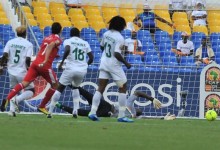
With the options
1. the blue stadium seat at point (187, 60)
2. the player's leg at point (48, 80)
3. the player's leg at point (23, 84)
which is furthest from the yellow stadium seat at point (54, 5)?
the player's leg at point (23, 84)

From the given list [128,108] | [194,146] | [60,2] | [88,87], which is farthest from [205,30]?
[194,146]

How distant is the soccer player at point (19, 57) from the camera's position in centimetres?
1931

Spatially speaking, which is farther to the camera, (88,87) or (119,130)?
(88,87)

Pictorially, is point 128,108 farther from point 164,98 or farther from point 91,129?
point 91,129

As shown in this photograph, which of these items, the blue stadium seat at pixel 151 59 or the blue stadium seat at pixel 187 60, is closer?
the blue stadium seat at pixel 187 60

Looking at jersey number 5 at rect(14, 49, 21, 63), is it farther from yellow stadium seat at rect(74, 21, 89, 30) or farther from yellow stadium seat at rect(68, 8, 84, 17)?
yellow stadium seat at rect(68, 8, 84, 17)

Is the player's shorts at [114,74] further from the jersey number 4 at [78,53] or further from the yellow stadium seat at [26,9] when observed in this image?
the yellow stadium seat at [26,9]

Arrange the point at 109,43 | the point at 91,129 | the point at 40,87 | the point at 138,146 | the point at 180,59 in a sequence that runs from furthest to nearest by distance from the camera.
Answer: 1. the point at 180,59
2. the point at 40,87
3. the point at 109,43
4. the point at 91,129
5. the point at 138,146

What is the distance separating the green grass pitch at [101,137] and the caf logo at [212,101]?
6299 mm

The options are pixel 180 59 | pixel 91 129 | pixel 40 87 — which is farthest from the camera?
pixel 180 59

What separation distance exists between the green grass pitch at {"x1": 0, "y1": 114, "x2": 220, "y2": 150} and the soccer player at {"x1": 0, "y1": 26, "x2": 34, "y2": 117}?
10.6 ft

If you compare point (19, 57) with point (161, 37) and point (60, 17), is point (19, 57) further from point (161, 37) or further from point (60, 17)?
point (60, 17)

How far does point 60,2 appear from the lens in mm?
30359

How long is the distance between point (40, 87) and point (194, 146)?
1140 cm
